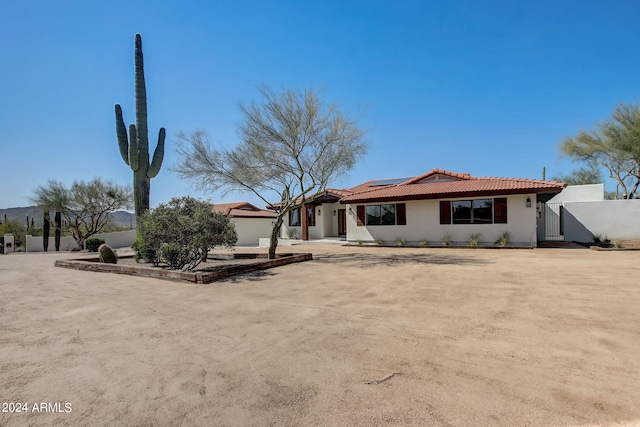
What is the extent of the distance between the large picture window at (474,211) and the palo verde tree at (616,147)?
12.6m

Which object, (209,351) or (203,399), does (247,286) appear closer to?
(209,351)

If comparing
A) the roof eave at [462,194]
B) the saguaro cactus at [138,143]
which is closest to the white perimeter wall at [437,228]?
the roof eave at [462,194]

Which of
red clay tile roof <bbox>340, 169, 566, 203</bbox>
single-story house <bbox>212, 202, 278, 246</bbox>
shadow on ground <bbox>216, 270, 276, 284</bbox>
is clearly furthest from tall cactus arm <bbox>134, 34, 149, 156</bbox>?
red clay tile roof <bbox>340, 169, 566, 203</bbox>

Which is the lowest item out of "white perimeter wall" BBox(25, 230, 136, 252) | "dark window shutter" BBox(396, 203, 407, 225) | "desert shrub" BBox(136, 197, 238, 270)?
"white perimeter wall" BBox(25, 230, 136, 252)

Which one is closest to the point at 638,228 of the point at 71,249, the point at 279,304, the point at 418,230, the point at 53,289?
the point at 418,230

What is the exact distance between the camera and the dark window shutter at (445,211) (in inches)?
659

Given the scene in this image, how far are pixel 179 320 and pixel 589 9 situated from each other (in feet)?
49.1

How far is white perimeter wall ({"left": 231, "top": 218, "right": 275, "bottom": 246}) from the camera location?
25516 millimetres

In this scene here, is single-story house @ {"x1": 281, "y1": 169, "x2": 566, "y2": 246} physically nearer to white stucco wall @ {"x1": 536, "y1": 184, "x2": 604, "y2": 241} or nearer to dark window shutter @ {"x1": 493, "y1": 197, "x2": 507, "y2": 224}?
dark window shutter @ {"x1": 493, "y1": 197, "x2": 507, "y2": 224}

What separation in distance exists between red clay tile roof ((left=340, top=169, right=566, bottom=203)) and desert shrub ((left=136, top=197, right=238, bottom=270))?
10528 mm

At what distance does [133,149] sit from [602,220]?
2345 cm

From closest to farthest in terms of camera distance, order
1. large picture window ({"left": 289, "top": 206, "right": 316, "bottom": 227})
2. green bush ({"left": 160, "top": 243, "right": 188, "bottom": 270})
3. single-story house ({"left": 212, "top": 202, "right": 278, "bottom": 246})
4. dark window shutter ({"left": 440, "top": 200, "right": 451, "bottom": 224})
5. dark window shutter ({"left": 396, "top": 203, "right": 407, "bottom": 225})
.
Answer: green bush ({"left": 160, "top": 243, "right": 188, "bottom": 270}) < dark window shutter ({"left": 440, "top": 200, "right": 451, "bottom": 224}) < dark window shutter ({"left": 396, "top": 203, "right": 407, "bottom": 225}) < large picture window ({"left": 289, "top": 206, "right": 316, "bottom": 227}) < single-story house ({"left": 212, "top": 202, "right": 278, "bottom": 246})

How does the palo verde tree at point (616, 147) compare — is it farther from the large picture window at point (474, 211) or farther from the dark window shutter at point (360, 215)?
the dark window shutter at point (360, 215)

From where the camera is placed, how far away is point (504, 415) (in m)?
2.35
